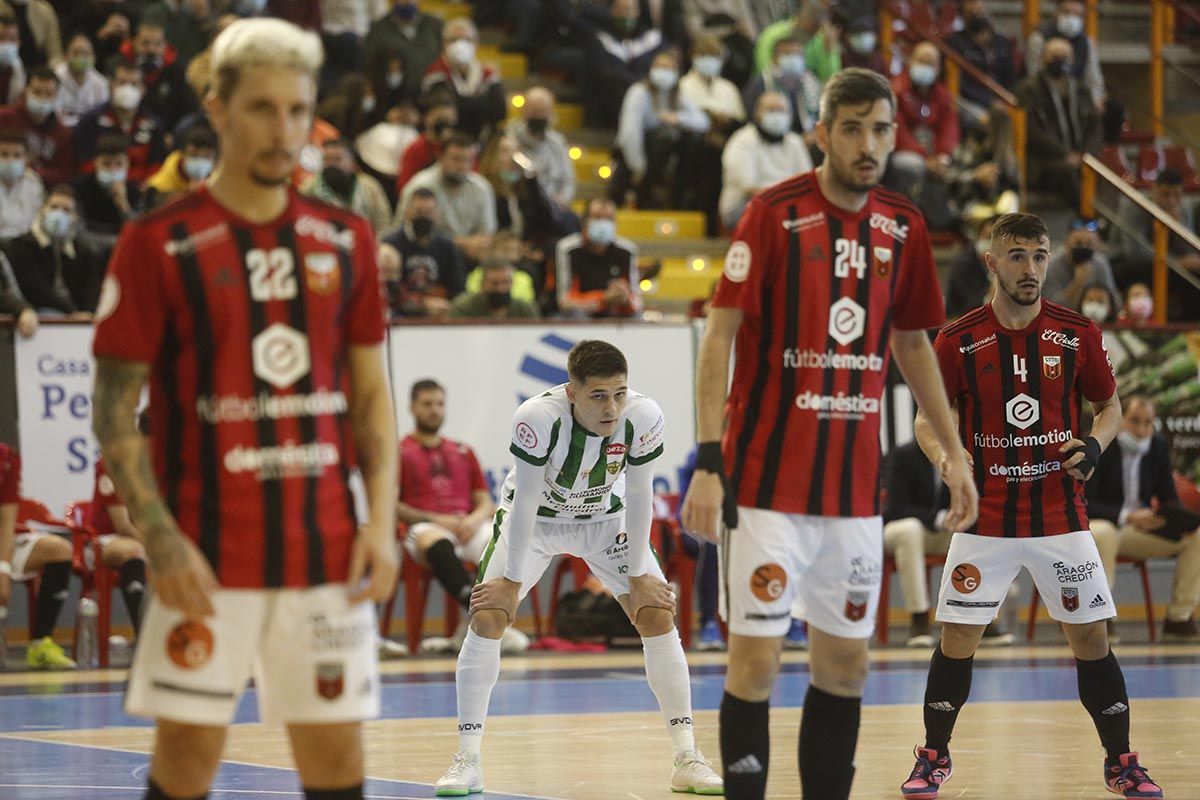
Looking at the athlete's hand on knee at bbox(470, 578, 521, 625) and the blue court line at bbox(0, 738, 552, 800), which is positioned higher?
the athlete's hand on knee at bbox(470, 578, 521, 625)

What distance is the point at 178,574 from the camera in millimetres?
3672

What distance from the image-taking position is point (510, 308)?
14023 mm

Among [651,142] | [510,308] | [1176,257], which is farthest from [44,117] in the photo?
[1176,257]

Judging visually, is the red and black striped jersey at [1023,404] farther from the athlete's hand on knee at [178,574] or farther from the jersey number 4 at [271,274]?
the athlete's hand on knee at [178,574]

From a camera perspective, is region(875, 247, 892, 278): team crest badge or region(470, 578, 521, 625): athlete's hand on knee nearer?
region(875, 247, 892, 278): team crest badge

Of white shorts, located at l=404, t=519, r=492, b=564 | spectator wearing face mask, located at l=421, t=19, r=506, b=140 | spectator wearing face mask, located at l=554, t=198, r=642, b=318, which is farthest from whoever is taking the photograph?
spectator wearing face mask, located at l=421, t=19, r=506, b=140

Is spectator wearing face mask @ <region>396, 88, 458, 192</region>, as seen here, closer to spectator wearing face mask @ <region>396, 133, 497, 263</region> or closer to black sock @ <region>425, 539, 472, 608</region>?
spectator wearing face mask @ <region>396, 133, 497, 263</region>

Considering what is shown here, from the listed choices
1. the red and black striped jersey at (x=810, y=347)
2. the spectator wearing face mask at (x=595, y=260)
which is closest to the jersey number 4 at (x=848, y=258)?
the red and black striped jersey at (x=810, y=347)

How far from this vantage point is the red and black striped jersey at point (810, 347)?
514 cm

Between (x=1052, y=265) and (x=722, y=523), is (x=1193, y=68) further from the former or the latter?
(x=722, y=523)

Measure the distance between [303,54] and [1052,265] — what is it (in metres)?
13.0

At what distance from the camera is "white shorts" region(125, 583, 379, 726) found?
3754mm

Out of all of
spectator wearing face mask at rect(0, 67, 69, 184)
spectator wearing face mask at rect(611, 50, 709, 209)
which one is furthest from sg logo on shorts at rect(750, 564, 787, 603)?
spectator wearing face mask at rect(611, 50, 709, 209)

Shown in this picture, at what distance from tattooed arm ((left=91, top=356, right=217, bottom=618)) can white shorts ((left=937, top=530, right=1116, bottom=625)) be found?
399 centimetres
